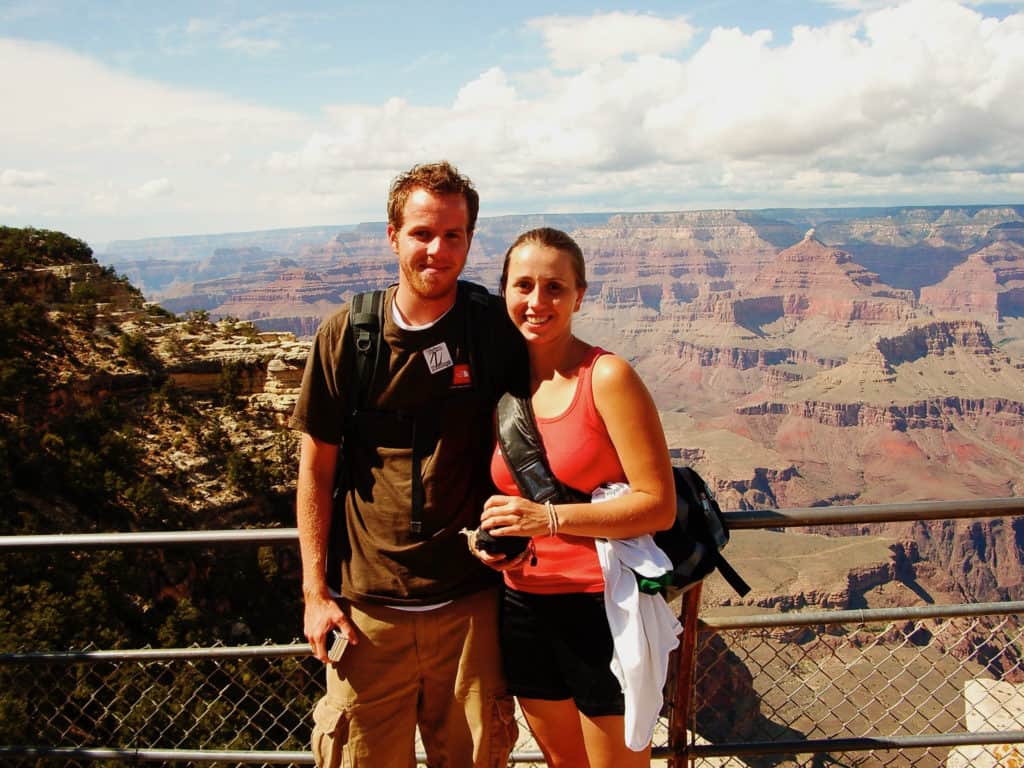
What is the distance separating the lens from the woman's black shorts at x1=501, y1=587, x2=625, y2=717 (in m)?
2.40

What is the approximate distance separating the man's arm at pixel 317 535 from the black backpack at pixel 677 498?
700 mm

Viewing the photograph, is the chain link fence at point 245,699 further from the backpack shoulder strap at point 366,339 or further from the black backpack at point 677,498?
the backpack shoulder strap at point 366,339

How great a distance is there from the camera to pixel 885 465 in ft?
400

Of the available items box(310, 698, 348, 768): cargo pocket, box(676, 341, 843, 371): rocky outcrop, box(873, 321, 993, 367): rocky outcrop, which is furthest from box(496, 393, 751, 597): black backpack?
box(676, 341, 843, 371): rocky outcrop

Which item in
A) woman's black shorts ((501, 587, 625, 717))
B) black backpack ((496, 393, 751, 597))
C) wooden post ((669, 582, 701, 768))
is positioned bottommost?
wooden post ((669, 582, 701, 768))

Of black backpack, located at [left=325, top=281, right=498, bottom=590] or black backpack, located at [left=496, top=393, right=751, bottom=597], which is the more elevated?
black backpack, located at [left=325, top=281, right=498, bottom=590]

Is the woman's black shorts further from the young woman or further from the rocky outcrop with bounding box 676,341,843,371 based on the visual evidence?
the rocky outcrop with bounding box 676,341,843,371

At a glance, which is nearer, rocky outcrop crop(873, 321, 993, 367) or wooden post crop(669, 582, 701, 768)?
wooden post crop(669, 582, 701, 768)

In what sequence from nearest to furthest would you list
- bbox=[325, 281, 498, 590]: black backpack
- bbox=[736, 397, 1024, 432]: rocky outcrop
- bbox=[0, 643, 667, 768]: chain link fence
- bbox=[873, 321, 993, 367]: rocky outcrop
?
bbox=[325, 281, 498, 590]: black backpack < bbox=[0, 643, 667, 768]: chain link fence < bbox=[736, 397, 1024, 432]: rocky outcrop < bbox=[873, 321, 993, 367]: rocky outcrop

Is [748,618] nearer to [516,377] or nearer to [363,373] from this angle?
[516,377]

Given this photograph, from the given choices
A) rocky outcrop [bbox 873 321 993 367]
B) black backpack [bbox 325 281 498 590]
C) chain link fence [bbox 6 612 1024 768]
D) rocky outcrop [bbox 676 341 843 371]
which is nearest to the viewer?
black backpack [bbox 325 281 498 590]

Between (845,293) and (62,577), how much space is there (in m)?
207

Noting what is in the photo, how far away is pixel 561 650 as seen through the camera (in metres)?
2.44

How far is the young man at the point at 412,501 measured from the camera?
251cm
